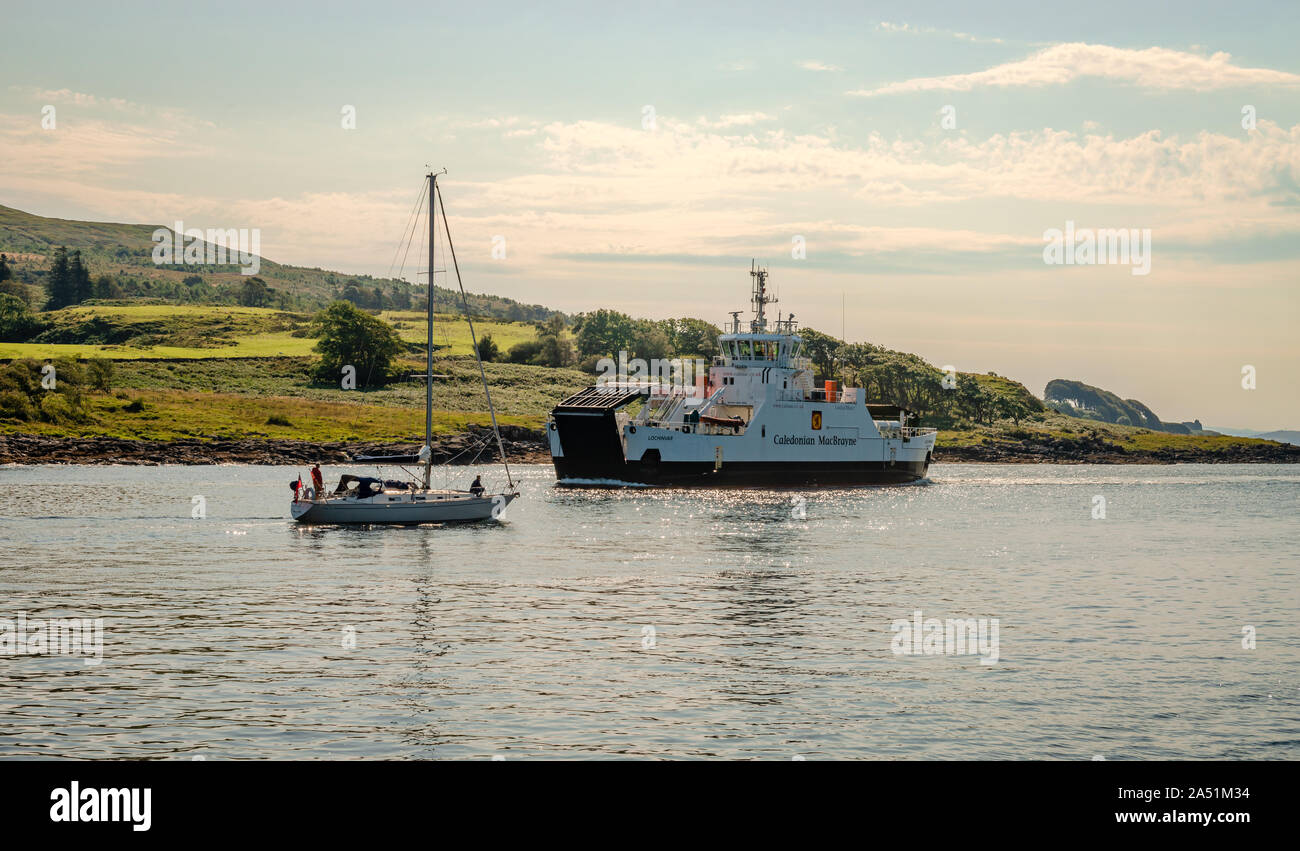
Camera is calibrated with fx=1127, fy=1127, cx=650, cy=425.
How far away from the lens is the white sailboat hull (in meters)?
50.3

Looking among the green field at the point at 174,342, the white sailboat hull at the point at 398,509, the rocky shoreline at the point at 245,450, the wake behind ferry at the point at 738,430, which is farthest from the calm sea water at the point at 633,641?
the green field at the point at 174,342

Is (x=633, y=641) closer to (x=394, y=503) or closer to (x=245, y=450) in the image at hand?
(x=394, y=503)

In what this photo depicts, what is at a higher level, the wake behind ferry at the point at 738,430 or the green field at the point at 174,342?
the green field at the point at 174,342

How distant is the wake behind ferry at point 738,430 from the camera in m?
82.2

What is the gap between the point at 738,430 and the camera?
86.8 metres

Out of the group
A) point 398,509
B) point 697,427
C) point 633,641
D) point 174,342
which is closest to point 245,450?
point 697,427

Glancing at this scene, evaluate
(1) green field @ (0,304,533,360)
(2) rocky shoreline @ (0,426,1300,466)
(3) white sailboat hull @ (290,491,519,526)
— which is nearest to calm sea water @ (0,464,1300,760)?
(3) white sailboat hull @ (290,491,519,526)

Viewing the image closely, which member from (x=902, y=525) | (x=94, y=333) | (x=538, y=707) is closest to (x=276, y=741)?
(x=538, y=707)

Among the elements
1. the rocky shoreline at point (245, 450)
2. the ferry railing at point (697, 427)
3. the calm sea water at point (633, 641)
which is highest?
the ferry railing at point (697, 427)

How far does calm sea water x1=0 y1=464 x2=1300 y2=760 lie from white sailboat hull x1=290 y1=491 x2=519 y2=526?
84cm

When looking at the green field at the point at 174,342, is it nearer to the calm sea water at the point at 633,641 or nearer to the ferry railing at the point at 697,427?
the ferry railing at the point at 697,427

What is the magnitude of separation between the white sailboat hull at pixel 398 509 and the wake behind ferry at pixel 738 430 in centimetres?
2680

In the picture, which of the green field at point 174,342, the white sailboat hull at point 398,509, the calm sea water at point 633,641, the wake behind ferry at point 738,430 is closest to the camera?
the calm sea water at point 633,641
